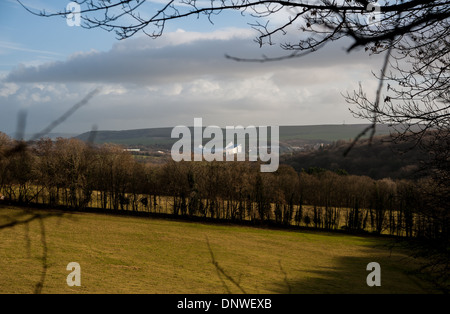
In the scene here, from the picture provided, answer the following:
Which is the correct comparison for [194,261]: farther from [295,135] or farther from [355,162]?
[295,135]

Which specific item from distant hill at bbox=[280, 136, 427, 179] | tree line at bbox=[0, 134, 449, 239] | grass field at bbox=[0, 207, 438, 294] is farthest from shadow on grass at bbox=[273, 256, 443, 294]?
distant hill at bbox=[280, 136, 427, 179]

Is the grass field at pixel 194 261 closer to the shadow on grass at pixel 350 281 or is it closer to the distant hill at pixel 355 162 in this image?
the shadow on grass at pixel 350 281

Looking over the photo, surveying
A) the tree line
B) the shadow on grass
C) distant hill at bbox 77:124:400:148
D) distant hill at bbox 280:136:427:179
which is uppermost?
distant hill at bbox 77:124:400:148

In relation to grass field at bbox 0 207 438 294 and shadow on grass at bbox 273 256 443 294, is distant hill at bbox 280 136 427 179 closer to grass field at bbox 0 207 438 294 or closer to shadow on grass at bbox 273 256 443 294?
grass field at bbox 0 207 438 294

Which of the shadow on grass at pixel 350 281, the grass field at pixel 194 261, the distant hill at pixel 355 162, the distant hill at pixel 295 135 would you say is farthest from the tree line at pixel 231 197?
the distant hill at pixel 295 135

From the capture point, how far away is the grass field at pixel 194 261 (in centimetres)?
2094

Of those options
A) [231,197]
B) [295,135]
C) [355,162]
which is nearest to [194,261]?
[231,197]

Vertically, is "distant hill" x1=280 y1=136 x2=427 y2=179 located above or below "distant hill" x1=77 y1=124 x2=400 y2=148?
below

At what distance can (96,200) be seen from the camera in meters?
56.4

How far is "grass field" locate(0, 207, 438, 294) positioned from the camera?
20.9 metres

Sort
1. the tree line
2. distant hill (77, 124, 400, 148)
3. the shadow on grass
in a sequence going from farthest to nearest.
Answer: distant hill (77, 124, 400, 148) → the tree line → the shadow on grass

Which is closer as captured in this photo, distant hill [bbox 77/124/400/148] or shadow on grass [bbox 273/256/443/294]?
shadow on grass [bbox 273/256/443/294]
